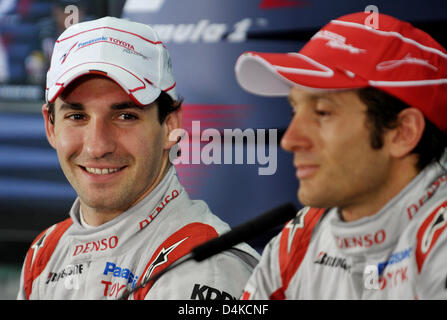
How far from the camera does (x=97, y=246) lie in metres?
1.18

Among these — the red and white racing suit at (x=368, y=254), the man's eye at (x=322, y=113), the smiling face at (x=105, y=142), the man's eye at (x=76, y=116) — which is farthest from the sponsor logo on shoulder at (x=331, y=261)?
the man's eye at (x=76, y=116)

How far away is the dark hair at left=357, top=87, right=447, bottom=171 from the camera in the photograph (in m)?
0.86

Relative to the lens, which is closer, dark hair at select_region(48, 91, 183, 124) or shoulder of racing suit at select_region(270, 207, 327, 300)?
shoulder of racing suit at select_region(270, 207, 327, 300)

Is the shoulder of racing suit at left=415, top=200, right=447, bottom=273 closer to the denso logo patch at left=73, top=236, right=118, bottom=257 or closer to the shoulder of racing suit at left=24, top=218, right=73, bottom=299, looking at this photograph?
the denso logo patch at left=73, top=236, right=118, bottom=257

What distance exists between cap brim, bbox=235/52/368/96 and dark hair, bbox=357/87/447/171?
0.02 metres

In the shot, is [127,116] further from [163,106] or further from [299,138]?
[299,138]

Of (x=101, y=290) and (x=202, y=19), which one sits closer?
(x=101, y=290)

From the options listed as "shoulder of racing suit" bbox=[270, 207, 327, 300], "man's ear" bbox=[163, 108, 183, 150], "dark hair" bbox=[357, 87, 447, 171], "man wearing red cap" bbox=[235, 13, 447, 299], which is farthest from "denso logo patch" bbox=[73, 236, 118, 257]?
"dark hair" bbox=[357, 87, 447, 171]

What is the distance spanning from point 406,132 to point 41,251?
792mm

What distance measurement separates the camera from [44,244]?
51.9 inches

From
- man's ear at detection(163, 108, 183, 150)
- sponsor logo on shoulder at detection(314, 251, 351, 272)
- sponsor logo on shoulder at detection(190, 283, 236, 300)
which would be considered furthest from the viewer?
man's ear at detection(163, 108, 183, 150)
